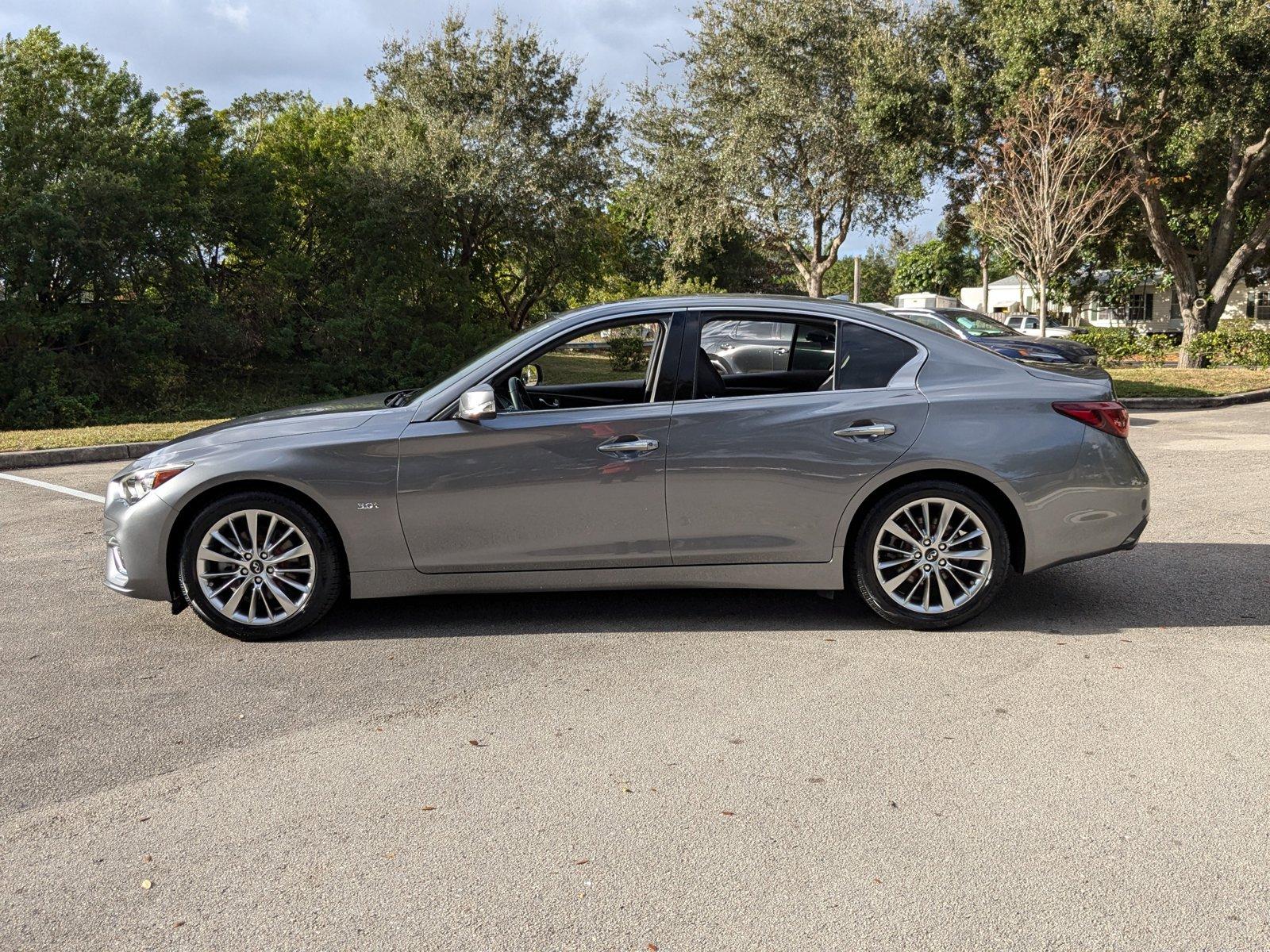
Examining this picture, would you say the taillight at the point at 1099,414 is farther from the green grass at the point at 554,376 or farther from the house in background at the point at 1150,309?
the house in background at the point at 1150,309

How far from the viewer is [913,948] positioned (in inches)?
102

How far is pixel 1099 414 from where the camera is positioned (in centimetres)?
516

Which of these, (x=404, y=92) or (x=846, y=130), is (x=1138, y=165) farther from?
(x=404, y=92)

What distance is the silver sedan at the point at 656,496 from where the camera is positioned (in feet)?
16.5

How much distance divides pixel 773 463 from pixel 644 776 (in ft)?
6.36

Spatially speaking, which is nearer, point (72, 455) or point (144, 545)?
point (144, 545)

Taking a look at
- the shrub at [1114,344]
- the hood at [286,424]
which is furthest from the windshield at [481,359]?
the shrub at [1114,344]

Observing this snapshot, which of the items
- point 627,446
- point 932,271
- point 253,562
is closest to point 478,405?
point 627,446

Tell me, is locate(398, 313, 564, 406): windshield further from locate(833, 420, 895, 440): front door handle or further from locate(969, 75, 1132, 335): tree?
locate(969, 75, 1132, 335): tree

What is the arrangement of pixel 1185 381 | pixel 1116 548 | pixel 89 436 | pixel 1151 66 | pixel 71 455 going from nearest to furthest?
pixel 1116 548 < pixel 71 455 < pixel 89 436 < pixel 1185 381 < pixel 1151 66

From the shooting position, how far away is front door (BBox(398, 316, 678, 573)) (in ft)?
16.5

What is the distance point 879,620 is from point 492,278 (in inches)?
874

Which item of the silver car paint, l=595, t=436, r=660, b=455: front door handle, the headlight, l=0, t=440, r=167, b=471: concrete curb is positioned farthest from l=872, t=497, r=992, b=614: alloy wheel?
l=0, t=440, r=167, b=471: concrete curb

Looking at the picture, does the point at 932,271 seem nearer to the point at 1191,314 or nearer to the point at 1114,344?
the point at 1191,314
